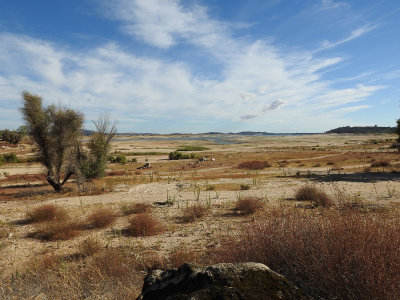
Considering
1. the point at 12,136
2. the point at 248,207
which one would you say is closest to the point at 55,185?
the point at 248,207

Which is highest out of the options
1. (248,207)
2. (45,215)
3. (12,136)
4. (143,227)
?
(12,136)

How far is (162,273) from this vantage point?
3348mm

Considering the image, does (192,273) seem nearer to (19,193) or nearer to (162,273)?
(162,273)

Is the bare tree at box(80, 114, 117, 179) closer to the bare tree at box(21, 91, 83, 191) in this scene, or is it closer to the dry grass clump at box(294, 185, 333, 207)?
the bare tree at box(21, 91, 83, 191)

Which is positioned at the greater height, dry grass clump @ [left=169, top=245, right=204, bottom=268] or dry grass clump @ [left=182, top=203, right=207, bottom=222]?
dry grass clump @ [left=169, top=245, right=204, bottom=268]

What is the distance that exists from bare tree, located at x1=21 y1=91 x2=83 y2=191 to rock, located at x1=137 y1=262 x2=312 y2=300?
18671 mm

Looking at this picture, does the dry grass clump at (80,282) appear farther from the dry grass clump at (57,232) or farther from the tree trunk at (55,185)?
the tree trunk at (55,185)

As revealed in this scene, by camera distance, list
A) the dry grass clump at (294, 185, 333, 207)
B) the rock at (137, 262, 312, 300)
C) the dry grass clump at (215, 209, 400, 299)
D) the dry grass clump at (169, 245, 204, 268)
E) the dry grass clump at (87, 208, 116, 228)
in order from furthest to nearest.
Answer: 1. the dry grass clump at (294, 185, 333, 207)
2. the dry grass clump at (87, 208, 116, 228)
3. the dry grass clump at (169, 245, 204, 268)
4. the dry grass clump at (215, 209, 400, 299)
5. the rock at (137, 262, 312, 300)

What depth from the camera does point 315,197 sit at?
1295 centimetres

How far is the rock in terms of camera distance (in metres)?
2.50

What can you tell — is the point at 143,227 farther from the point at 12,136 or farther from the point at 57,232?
the point at 12,136

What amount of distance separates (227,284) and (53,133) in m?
20.3

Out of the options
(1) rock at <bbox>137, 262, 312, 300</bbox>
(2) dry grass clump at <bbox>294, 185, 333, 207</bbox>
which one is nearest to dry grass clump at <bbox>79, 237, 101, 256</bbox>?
(1) rock at <bbox>137, 262, 312, 300</bbox>

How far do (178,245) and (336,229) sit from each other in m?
5.42
